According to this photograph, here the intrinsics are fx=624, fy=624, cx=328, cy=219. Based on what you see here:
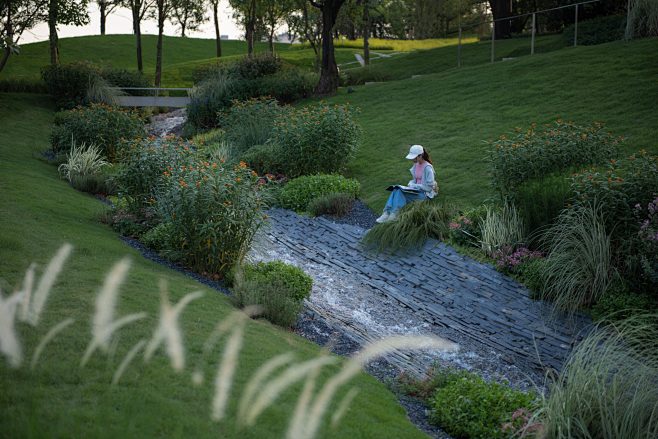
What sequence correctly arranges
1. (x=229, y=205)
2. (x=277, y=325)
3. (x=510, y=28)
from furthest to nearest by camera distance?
(x=510, y=28) → (x=229, y=205) → (x=277, y=325)

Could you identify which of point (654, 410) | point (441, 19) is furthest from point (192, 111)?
point (441, 19)

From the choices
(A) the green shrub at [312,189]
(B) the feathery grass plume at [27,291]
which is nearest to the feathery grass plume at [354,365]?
(B) the feathery grass plume at [27,291]

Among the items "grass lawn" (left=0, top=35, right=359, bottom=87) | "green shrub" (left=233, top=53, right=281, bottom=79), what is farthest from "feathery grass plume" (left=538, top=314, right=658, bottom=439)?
"grass lawn" (left=0, top=35, right=359, bottom=87)

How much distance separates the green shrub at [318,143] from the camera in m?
15.7

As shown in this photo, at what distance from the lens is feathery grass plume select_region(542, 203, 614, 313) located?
27.0 ft

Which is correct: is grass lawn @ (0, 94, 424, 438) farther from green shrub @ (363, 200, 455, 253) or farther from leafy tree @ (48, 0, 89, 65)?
leafy tree @ (48, 0, 89, 65)

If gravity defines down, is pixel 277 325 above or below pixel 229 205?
below

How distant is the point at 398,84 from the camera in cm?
2642

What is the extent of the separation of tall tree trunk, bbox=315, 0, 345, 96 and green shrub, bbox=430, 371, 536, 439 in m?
22.5

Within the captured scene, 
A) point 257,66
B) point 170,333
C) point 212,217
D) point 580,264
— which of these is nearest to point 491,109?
point 580,264

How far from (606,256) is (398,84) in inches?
756

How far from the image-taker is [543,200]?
31.9 ft

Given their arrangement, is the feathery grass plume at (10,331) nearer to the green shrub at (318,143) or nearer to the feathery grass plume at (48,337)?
the feathery grass plume at (48,337)

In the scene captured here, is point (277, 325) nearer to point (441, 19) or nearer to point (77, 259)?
point (77, 259)
